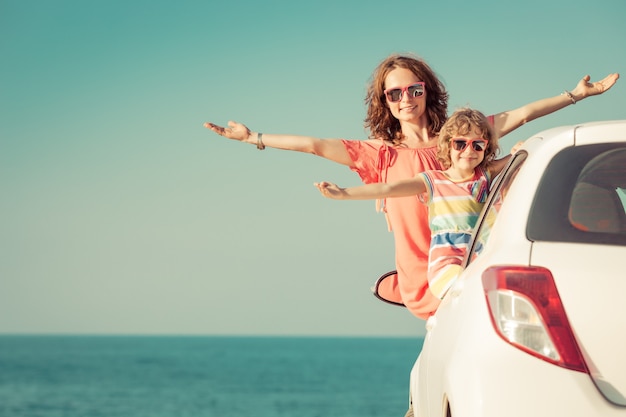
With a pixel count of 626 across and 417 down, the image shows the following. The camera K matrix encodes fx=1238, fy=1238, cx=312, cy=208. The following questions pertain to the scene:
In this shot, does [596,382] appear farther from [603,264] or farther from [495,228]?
[495,228]

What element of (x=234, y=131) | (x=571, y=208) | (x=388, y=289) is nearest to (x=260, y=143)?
(x=234, y=131)

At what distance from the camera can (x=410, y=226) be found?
744 centimetres

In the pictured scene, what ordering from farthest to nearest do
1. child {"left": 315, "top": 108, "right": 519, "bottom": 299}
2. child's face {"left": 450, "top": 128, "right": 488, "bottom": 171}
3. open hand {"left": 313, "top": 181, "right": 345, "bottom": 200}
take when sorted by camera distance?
child's face {"left": 450, "top": 128, "right": 488, "bottom": 171}
child {"left": 315, "top": 108, "right": 519, "bottom": 299}
open hand {"left": 313, "top": 181, "right": 345, "bottom": 200}

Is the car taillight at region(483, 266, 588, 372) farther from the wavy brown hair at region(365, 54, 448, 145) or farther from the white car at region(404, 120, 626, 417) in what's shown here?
the wavy brown hair at region(365, 54, 448, 145)

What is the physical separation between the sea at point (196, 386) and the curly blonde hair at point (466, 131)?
86.9 m

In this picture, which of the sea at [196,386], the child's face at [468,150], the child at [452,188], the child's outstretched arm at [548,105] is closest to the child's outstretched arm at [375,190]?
the child at [452,188]

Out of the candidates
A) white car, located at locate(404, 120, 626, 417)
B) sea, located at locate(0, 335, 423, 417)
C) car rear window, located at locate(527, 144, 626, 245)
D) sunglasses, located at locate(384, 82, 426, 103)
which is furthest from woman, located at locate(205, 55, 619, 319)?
sea, located at locate(0, 335, 423, 417)

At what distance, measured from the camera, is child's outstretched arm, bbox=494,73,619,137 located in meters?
7.79

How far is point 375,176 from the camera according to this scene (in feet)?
25.4

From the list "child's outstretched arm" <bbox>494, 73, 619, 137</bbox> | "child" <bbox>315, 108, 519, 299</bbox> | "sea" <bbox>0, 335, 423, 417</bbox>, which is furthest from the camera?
"sea" <bbox>0, 335, 423, 417</bbox>

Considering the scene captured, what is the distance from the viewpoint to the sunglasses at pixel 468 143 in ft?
22.0

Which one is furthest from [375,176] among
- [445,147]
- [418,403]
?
[418,403]

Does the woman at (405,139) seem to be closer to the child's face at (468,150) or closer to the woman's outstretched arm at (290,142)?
the woman's outstretched arm at (290,142)

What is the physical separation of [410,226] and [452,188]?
788 mm
